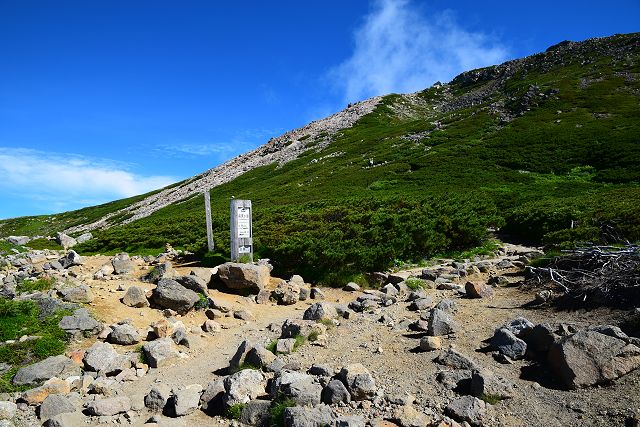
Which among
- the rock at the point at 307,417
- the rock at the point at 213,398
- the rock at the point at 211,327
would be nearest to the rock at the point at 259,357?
the rock at the point at 213,398

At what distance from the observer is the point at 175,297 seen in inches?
484

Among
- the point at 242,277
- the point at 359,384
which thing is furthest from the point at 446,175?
the point at 359,384

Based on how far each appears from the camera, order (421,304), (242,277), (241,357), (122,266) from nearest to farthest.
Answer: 1. (241,357)
2. (421,304)
3. (242,277)
4. (122,266)

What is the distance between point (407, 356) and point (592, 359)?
2.88m

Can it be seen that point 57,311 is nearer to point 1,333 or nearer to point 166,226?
point 1,333

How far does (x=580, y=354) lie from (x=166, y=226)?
28695 millimetres

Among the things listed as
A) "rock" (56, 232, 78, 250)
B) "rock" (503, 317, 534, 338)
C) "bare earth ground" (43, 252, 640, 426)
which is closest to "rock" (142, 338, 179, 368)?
"bare earth ground" (43, 252, 640, 426)

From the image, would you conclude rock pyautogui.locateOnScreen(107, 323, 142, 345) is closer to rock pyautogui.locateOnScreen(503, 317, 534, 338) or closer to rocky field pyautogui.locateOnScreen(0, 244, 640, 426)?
rocky field pyautogui.locateOnScreen(0, 244, 640, 426)

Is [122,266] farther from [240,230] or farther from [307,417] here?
[307,417]

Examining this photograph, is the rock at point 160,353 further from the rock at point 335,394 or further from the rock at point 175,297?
the rock at point 335,394

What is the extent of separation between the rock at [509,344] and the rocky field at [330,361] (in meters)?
0.02

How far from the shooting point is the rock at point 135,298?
12.4 metres

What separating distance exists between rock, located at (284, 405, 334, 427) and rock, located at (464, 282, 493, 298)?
6652mm

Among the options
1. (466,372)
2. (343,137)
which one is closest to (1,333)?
(466,372)
